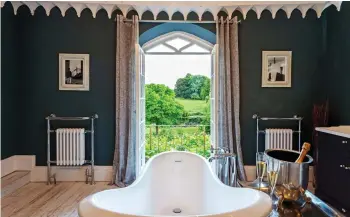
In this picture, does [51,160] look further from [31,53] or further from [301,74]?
[301,74]

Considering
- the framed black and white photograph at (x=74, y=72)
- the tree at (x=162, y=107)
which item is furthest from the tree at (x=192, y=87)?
the framed black and white photograph at (x=74, y=72)

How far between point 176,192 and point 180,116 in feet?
9.42

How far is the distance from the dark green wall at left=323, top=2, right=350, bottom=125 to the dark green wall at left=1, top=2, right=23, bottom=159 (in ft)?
14.6

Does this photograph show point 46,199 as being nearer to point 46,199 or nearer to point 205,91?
point 46,199

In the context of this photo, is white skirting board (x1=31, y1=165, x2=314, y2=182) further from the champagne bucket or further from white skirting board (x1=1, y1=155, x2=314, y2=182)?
the champagne bucket

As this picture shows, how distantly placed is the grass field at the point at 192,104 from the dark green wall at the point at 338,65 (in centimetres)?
219

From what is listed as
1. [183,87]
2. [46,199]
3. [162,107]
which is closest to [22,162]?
[46,199]

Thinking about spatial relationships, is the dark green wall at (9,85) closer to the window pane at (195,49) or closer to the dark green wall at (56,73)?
the dark green wall at (56,73)

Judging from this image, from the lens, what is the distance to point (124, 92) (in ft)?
13.8

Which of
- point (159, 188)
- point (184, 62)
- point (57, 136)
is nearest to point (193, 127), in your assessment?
point (184, 62)

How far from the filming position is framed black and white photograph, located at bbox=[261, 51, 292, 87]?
171 inches

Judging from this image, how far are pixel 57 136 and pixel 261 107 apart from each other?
9.75ft

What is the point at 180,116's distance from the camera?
5.70 meters

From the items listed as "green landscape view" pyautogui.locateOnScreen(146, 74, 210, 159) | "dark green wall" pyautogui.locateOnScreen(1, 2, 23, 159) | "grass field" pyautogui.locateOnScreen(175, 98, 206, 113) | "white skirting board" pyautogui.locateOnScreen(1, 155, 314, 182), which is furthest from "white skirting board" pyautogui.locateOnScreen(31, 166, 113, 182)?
"grass field" pyautogui.locateOnScreen(175, 98, 206, 113)
